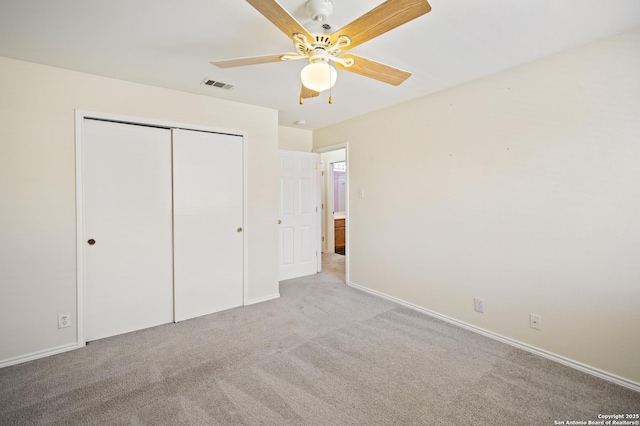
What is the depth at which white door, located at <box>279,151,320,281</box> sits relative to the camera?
4.57m

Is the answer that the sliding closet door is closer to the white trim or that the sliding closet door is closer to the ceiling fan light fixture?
the white trim

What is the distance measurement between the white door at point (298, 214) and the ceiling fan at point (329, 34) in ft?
8.92

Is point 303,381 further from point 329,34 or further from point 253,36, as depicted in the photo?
point 253,36

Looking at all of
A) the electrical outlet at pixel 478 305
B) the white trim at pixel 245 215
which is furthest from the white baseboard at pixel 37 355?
the electrical outlet at pixel 478 305

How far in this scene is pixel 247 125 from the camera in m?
3.55

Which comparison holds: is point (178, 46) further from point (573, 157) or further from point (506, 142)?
point (573, 157)

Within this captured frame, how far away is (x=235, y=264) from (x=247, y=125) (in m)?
1.70

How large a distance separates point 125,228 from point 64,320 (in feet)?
2.99

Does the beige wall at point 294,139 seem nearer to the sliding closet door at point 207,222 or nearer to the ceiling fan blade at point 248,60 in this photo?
the sliding closet door at point 207,222

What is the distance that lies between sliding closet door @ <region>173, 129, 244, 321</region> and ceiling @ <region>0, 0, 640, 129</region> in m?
0.73

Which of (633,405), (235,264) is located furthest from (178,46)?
(633,405)

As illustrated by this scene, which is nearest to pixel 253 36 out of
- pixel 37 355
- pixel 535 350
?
pixel 37 355

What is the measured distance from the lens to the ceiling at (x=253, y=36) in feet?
5.65

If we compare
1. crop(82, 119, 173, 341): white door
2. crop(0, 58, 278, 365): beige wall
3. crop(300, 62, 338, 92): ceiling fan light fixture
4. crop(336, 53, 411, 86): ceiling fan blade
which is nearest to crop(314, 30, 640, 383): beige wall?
crop(336, 53, 411, 86): ceiling fan blade
